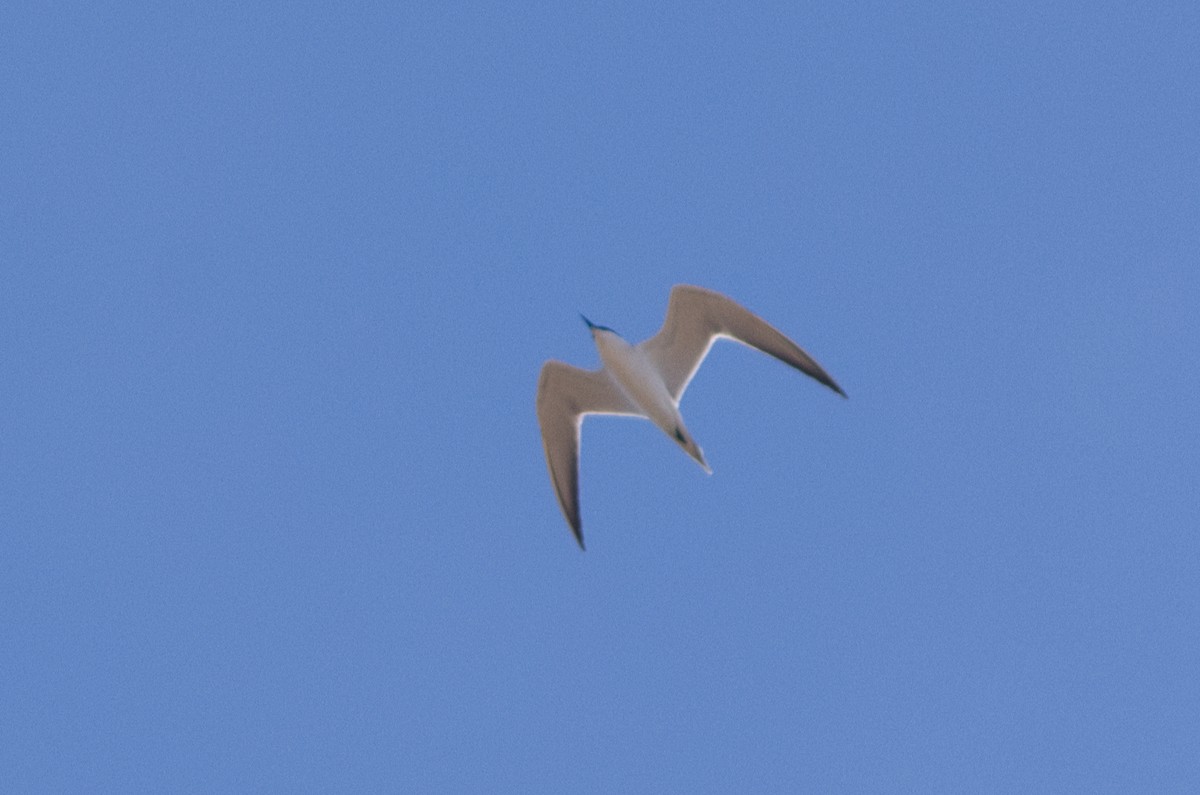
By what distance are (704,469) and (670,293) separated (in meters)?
1.96

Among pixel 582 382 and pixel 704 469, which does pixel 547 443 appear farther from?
pixel 704 469

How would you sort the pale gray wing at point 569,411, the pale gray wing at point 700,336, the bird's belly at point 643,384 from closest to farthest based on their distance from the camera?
the pale gray wing at point 700,336, the bird's belly at point 643,384, the pale gray wing at point 569,411

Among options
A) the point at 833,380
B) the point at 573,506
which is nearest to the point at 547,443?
the point at 573,506

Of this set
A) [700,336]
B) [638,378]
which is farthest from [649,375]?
[700,336]

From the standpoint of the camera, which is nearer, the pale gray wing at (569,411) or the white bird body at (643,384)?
the white bird body at (643,384)

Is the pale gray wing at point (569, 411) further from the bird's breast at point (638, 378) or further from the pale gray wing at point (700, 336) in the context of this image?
the pale gray wing at point (700, 336)

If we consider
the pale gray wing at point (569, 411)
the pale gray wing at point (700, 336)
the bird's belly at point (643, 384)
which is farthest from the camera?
the pale gray wing at point (569, 411)

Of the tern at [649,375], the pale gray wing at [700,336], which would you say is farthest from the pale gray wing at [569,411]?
the pale gray wing at [700,336]

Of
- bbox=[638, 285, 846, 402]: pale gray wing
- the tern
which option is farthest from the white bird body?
bbox=[638, 285, 846, 402]: pale gray wing

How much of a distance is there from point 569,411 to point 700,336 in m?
1.72

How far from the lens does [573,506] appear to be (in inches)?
528

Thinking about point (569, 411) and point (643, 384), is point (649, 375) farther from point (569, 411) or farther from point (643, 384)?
point (569, 411)

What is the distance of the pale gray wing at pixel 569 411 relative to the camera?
13.3m

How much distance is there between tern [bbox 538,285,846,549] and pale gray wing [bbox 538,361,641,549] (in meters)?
0.01
